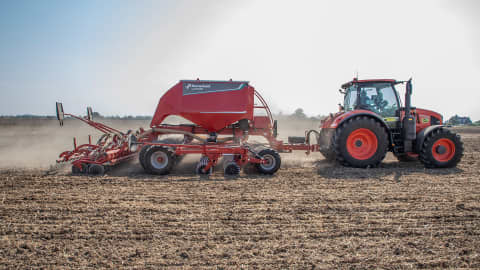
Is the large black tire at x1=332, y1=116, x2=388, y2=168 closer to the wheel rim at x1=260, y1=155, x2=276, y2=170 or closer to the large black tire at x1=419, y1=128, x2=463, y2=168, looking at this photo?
the large black tire at x1=419, y1=128, x2=463, y2=168

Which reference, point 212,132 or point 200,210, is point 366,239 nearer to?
point 200,210

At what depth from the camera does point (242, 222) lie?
319 centimetres

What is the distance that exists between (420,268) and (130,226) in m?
3.10

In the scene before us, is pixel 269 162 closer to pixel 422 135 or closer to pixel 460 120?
pixel 422 135

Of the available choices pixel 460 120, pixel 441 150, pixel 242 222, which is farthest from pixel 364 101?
pixel 460 120

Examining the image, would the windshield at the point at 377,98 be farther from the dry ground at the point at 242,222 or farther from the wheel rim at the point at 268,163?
the wheel rim at the point at 268,163

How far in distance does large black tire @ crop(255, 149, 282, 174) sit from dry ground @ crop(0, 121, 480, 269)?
565 mm

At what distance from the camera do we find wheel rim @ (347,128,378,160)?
6320 mm

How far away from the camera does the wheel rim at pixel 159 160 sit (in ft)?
19.5

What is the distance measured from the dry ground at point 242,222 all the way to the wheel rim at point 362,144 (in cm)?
117

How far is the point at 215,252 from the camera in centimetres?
249

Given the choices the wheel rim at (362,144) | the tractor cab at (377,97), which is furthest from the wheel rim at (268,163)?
the tractor cab at (377,97)

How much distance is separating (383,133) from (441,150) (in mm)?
1618

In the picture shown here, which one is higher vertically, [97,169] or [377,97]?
[377,97]
